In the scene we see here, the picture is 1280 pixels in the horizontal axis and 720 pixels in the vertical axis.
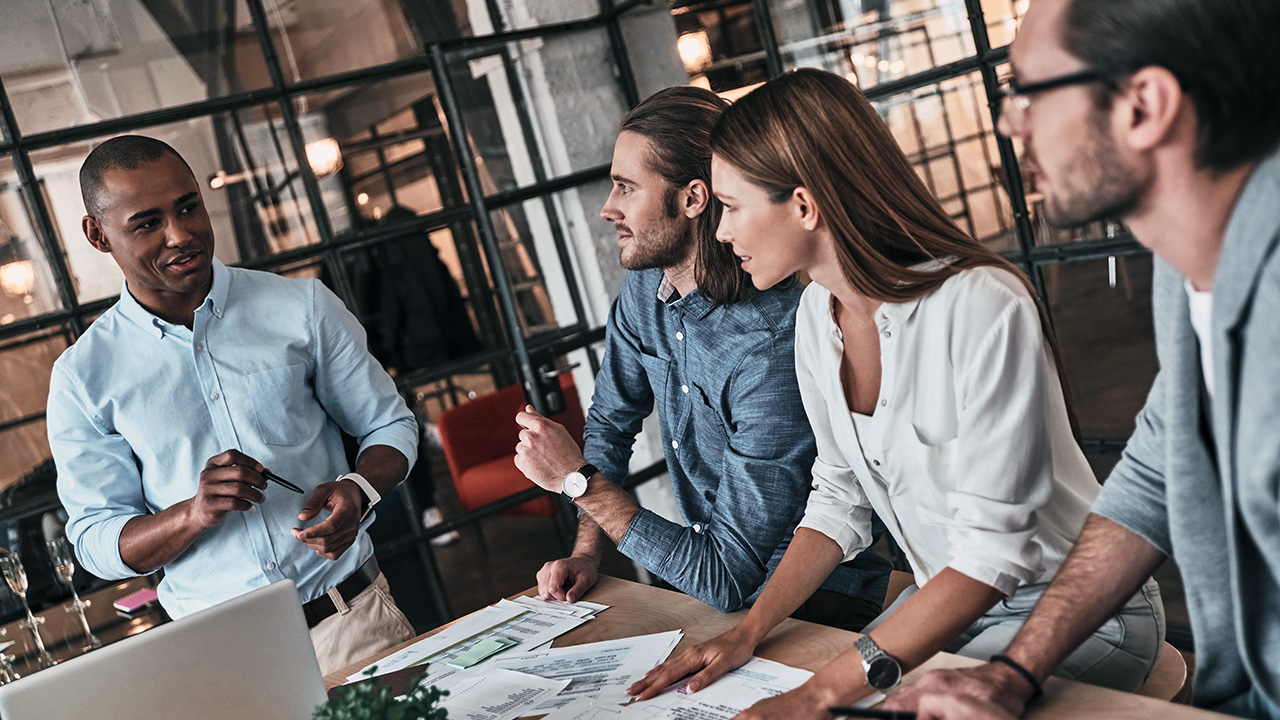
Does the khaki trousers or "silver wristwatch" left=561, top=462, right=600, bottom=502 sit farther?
the khaki trousers

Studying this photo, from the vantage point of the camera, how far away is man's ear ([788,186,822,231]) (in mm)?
1554

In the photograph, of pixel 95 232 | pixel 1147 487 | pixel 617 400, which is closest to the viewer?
pixel 1147 487

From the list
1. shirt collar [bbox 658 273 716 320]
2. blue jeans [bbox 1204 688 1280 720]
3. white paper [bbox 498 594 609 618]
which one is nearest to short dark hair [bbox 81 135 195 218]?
shirt collar [bbox 658 273 716 320]

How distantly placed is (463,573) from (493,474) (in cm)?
46

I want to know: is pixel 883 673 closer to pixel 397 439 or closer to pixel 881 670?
pixel 881 670

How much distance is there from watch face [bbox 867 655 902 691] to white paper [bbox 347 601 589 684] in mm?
622

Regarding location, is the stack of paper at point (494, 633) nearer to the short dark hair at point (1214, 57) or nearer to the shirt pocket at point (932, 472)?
the shirt pocket at point (932, 472)

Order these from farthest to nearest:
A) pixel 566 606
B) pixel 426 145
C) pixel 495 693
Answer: pixel 426 145
pixel 566 606
pixel 495 693

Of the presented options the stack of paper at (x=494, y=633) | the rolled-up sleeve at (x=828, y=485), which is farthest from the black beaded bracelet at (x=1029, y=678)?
the stack of paper at (x=494, y=633)

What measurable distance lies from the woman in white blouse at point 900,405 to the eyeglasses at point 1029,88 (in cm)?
39

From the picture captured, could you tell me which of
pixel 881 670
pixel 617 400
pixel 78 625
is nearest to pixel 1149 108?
pixel 881 670

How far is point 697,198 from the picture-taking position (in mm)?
2055

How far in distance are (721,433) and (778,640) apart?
559mm

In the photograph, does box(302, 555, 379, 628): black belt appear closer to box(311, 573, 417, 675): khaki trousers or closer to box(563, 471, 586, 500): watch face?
box(311, 573, 417, 675): khaki trousers
